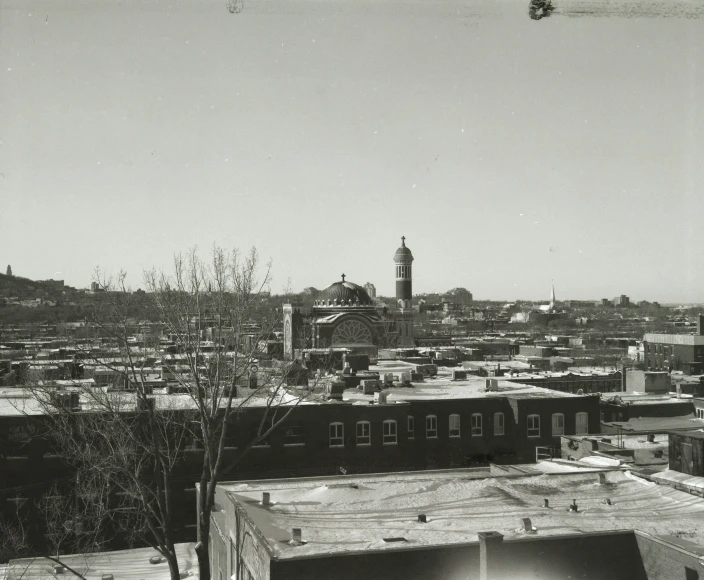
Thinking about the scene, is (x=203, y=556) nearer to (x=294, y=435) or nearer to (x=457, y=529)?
(x=457, y=529)

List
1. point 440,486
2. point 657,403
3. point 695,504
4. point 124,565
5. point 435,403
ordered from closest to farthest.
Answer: point 695,504 → point 440,486 → point 124,565 → point 435,403 → point 657,403

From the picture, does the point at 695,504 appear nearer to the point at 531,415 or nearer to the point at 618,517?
the point at 618,517

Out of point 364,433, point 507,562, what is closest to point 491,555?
point 507,562

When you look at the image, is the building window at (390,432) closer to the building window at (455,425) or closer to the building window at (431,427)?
the building window at (431,427)

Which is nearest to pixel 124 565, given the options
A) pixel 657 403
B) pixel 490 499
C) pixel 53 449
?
pixel 53 449

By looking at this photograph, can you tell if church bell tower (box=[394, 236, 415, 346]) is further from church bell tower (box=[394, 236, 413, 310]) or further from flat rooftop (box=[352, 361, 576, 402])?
flat rooftop (box=[352, 361, 576, 402])
